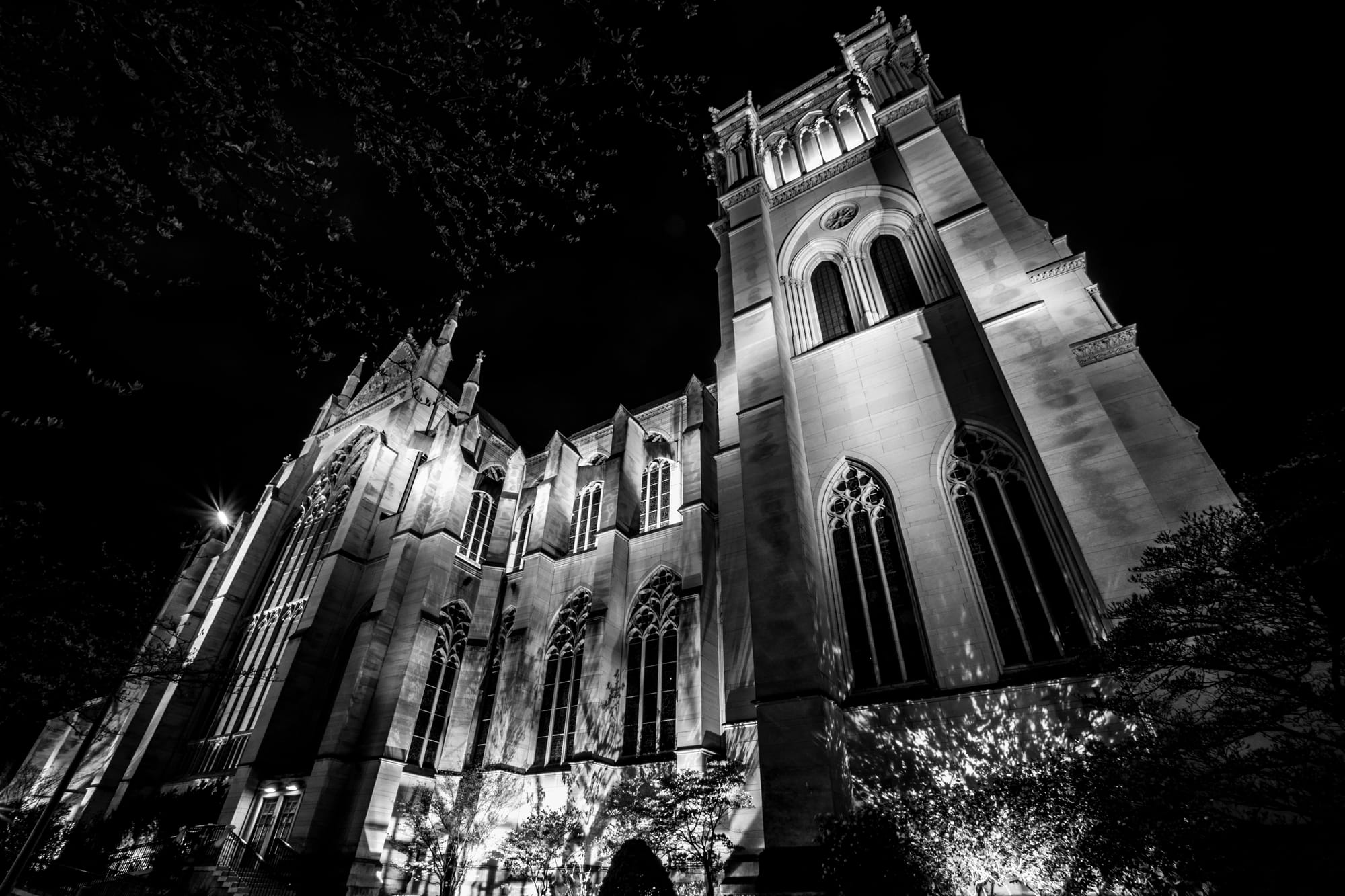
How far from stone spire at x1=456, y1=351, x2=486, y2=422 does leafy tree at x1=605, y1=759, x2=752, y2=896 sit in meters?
19.1

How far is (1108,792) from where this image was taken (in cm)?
577

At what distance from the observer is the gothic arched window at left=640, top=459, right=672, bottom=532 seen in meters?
18.9

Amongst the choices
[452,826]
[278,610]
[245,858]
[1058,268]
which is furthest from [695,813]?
[278,610]

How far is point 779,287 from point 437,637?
15.3 metres

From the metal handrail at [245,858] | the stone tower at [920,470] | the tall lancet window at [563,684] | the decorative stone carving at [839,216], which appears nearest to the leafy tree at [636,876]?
the stone tower at [920,470]

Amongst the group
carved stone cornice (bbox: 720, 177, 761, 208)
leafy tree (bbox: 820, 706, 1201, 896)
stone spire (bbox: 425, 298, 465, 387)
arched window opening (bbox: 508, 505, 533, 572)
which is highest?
stone spire (bbox: 425, 298, 465, 387)

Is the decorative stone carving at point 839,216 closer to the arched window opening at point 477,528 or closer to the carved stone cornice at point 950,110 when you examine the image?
the carved stone cornice at point 950,110

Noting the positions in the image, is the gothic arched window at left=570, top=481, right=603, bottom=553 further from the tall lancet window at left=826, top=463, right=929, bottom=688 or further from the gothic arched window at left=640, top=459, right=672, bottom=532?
the tall lancet window at left=826, top=463, right=929, bottom=688

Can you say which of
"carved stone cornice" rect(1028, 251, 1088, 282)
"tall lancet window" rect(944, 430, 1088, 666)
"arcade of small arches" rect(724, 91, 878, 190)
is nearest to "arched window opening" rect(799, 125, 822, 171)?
"arcade of small arches" rect(724, 91, 878, 190)

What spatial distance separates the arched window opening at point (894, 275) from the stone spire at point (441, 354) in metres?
19.0

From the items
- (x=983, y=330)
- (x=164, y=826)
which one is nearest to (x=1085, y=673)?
(x=983, y=330)

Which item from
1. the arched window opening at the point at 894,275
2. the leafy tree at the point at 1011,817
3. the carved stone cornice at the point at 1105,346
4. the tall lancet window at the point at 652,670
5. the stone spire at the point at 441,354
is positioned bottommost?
the leafy tree at the point at 1011,817

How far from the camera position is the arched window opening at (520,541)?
20.8m

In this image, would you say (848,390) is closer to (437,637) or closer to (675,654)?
(675,654)
